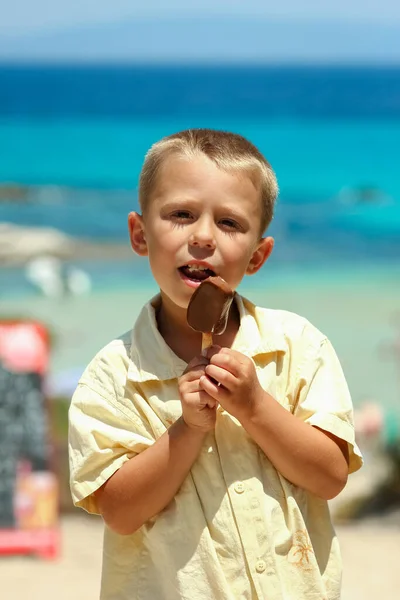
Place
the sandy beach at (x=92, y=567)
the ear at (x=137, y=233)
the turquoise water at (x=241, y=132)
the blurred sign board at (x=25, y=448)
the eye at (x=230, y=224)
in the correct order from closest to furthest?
the eye at (x=230, y=224), the ear at (x=137, y=233), the sandy beach at (x=92, y=567), the blurred sign board at (x=25, y=448), the turquoise water at (x=241, y=132)

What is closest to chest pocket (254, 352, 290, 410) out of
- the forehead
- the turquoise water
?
the forehead

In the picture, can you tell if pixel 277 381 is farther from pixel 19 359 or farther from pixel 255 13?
pixel 255 13

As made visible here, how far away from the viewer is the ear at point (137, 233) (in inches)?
66.6

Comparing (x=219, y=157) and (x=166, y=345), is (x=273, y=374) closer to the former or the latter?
(x=166, y=345)

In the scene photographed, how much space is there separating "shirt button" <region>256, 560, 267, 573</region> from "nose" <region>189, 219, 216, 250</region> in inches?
19.1

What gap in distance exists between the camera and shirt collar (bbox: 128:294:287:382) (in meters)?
1.62

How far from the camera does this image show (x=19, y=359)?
438 cm

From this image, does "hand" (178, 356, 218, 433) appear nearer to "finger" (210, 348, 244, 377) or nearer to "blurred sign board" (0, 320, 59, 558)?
"finger" (210, 348, 244, 377)

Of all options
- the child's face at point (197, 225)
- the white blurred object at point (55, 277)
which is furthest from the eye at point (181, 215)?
the white blurred object at point (55, 277)

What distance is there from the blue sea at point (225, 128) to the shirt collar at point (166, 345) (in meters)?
5.48

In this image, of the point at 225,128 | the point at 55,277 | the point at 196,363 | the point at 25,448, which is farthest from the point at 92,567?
the point at 225,128

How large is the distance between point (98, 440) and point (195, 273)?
303 millimetres

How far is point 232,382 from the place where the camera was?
1.50 metres

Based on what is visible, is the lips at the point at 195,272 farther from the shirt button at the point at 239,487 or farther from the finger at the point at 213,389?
the shirt button at the point at 239,487
